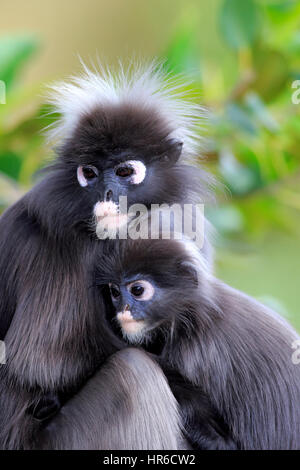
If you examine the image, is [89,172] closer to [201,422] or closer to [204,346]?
[204,346]

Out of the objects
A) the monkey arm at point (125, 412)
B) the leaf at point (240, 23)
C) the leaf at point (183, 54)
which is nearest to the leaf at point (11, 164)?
the leaf at point (183, 54)

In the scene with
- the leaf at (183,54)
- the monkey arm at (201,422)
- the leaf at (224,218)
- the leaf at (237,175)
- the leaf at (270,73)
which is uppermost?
the leaf at (183,54)

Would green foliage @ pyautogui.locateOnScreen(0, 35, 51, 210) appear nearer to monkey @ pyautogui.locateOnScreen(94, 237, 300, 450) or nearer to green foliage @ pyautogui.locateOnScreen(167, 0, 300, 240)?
green foliage @ pyautogui.locateOnScreen(167, 0, 300, 240)

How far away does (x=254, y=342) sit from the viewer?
5.27 ft

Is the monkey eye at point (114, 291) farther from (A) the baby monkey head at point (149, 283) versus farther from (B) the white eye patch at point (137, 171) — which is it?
(B) the white eye patch at point (137, 171)

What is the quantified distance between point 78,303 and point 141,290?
13 centimetres

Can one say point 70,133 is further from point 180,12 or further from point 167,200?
point 180,12

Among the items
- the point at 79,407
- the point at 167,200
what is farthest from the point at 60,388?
the point at 167,200

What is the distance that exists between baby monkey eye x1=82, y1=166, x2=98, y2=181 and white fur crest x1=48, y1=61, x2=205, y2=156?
0.12m

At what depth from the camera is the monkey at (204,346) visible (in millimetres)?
1570

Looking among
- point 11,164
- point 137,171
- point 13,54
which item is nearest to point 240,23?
point 13,54

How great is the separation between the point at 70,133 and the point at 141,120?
16 centimetres

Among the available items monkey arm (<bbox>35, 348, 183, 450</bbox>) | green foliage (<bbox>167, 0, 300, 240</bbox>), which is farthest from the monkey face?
green foliage (<bbox>167, 0, 300, 240</bbox>)

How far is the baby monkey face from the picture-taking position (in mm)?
1591
